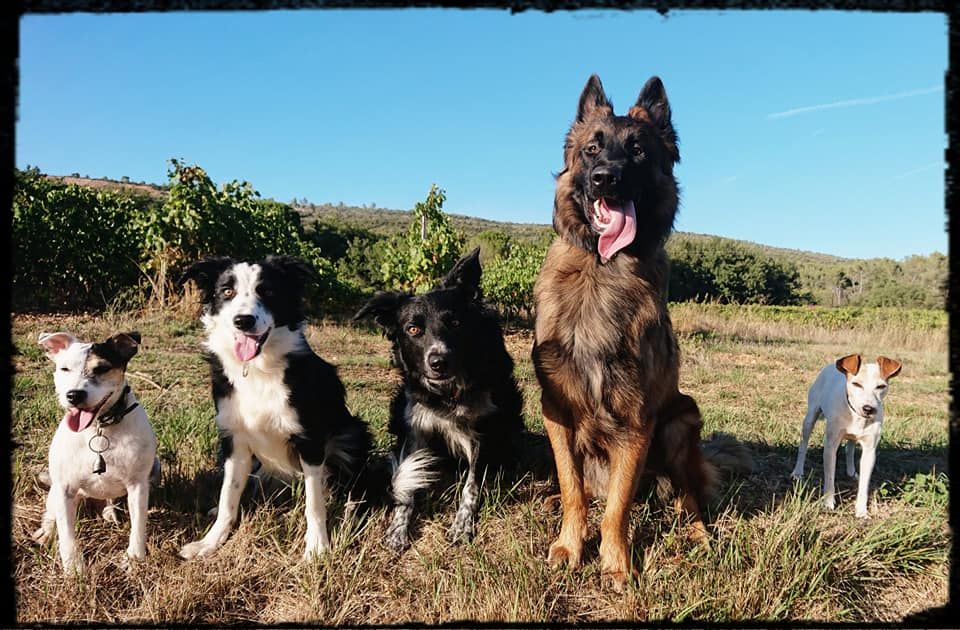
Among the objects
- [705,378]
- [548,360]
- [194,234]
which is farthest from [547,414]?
[194,234]

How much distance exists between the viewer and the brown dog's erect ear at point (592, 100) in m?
3.18

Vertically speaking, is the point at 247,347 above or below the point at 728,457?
above

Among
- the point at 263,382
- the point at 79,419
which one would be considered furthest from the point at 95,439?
the point at 263,382

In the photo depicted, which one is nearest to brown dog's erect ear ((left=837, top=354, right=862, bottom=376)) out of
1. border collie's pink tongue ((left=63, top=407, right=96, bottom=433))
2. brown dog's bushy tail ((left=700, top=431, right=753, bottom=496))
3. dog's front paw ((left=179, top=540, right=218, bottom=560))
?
brown dog's bushy tail ((left=700, top=431, right=753, bottom=496))

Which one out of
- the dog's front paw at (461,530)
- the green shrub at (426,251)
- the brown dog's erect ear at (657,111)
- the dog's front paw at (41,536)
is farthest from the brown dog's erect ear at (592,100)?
the green shrub at (426,251)

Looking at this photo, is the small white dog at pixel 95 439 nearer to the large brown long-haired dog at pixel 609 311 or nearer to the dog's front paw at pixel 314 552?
the dog's front paw at pixel 314 552

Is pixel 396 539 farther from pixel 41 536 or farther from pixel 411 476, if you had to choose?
pixel 41 536

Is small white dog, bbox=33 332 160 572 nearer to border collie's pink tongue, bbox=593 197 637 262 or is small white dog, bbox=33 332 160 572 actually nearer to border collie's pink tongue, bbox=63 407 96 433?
border collie's pink tongue, bbox=63 407 96 433

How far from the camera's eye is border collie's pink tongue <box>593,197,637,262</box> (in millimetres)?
2883

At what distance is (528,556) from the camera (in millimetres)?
2867

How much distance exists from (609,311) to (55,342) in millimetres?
2926

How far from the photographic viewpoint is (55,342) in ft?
8.80

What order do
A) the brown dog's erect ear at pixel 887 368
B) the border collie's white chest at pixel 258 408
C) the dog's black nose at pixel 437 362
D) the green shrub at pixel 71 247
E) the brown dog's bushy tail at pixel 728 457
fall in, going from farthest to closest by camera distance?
1. the green shrub at pixel 71 247
2. the brown dog's bushy tail at pixel 728 457
3. the brown dog's erect ear at pixel 887 368
4. the dog's black nose at pixel 437 362
5. the border collie's white chest at pixel 258 408

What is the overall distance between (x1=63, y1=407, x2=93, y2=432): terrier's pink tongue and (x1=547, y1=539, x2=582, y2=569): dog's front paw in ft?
8.34
